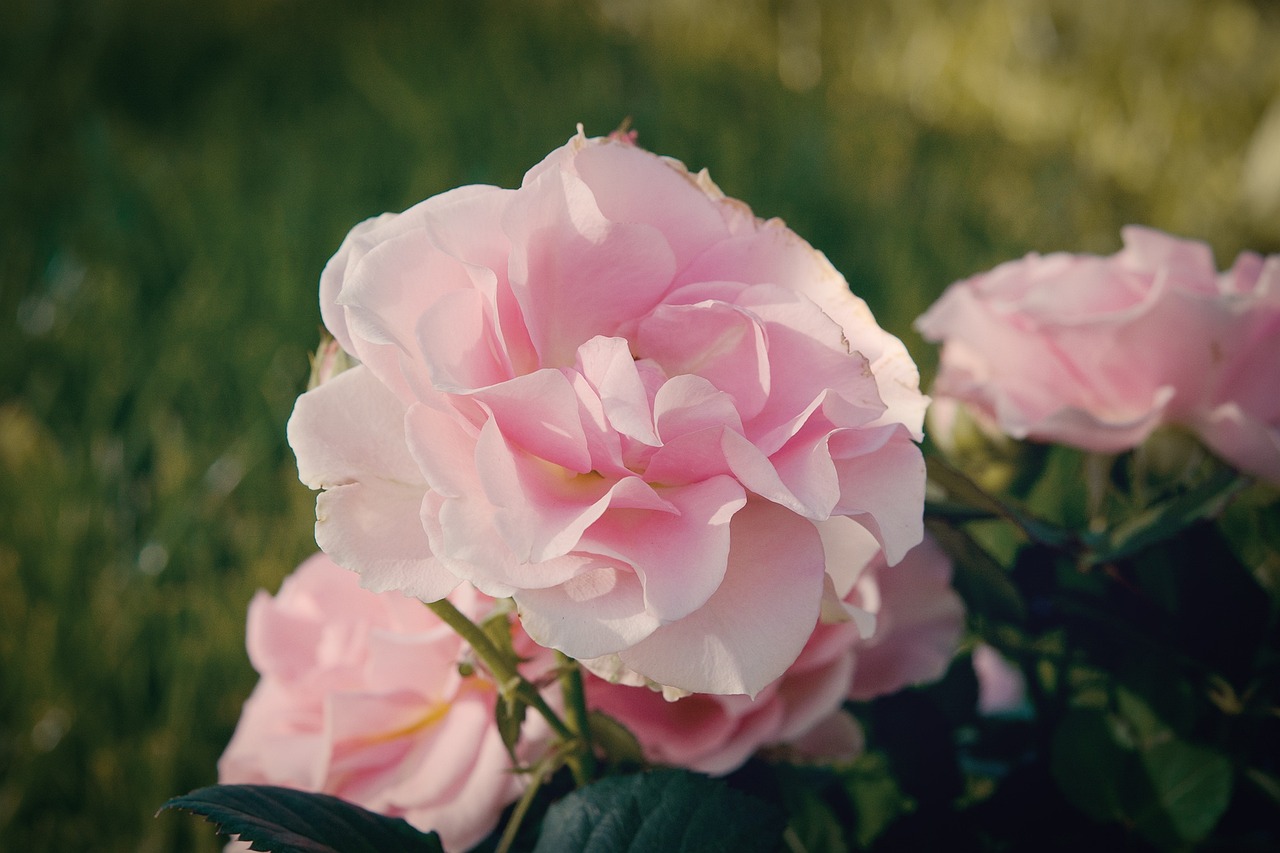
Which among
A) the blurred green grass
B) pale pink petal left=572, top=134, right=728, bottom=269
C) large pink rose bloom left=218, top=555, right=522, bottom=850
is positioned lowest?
the blurred green grass

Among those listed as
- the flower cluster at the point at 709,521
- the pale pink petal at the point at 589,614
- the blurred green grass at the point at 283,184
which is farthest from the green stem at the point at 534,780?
the blurred green grass at the point at 283,184

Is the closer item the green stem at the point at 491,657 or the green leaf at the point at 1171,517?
the green stem at the point at 491,657

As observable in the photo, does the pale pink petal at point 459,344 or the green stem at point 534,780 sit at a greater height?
the pale pink petal at point 459,344

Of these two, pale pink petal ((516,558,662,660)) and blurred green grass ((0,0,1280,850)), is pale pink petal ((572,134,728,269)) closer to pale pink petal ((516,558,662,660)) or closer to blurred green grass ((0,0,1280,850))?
pale pink petal ((516,558,662,660))

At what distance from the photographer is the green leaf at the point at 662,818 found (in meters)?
0.39

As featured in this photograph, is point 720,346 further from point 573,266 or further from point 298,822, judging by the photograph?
point 298,822

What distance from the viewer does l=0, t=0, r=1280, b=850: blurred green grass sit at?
0.99 m

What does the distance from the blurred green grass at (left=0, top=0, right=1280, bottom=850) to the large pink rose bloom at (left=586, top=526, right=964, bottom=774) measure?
52cm

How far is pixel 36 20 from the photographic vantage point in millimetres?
1915

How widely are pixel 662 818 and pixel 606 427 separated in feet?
0.48

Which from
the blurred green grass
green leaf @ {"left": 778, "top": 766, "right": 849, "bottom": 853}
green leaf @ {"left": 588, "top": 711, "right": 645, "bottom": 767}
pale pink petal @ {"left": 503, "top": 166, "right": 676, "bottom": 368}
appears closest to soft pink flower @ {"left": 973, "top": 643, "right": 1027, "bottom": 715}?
green leaf @ {"left": 778, "top": 766, "right": 849, "bottom": 853}

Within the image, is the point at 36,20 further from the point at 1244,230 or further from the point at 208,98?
the point at 1244,230

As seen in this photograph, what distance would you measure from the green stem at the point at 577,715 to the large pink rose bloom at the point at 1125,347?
233mm

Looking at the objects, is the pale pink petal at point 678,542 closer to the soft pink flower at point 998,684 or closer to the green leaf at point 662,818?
the green leaf at point 662,818
